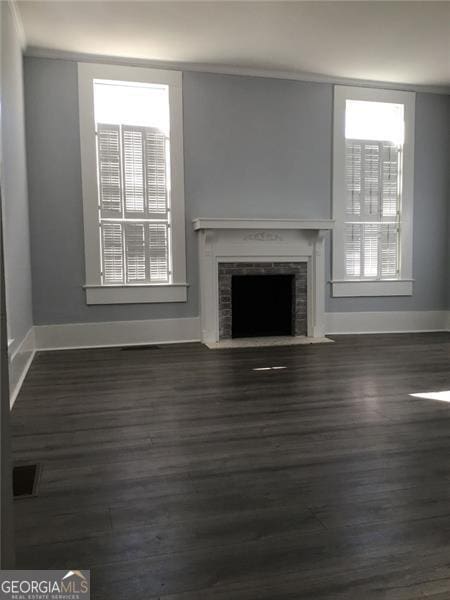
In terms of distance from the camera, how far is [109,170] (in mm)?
5773

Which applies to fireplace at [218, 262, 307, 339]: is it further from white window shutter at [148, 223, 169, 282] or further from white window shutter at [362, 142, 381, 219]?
white window shutter at [362, 142, 381, 219]

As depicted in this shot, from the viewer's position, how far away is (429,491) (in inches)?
82.8

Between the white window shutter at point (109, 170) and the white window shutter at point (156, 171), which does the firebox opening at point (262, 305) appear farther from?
the white window shutter at point (109, 170)

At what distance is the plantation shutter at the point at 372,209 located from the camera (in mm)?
6602

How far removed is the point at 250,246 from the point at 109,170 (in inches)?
77.9

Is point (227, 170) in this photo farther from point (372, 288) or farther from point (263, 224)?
point (372, 288)

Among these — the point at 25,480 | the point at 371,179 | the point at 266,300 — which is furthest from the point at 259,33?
the point at 25,480

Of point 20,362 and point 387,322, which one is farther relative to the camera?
point 387,322

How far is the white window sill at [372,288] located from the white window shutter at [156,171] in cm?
258

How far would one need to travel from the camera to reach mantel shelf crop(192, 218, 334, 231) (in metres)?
5.81

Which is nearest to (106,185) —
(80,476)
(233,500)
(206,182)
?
(206,182)

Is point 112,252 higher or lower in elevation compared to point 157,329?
higher

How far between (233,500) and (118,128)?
16.2 feet

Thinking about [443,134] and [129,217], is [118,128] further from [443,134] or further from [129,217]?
[443,134]
